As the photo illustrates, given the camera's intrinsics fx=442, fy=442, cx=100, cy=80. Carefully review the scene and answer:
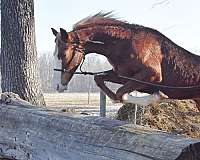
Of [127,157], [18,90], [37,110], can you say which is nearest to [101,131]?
[127,157]

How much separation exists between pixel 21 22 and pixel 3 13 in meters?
0.32

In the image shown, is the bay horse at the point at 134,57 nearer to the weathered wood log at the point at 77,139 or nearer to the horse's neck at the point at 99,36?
the horse's neck at the point at 99,36

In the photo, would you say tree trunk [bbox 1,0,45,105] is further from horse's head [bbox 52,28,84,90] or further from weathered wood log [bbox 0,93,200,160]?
horse's head [bbox 52,28,84,90]

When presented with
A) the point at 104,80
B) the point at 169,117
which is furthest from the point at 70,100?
the point at 104,80

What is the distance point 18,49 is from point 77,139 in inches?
132

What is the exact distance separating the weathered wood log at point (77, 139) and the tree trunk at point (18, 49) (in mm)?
1901

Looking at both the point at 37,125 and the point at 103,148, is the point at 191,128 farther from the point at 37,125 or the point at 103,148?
the point at 103,148

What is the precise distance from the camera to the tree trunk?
247 inches

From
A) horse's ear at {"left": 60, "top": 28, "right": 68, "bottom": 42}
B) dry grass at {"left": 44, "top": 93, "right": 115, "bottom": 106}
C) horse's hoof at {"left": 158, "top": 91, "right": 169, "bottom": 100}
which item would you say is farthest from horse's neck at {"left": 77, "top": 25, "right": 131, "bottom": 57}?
dry grass at {"left": 44, "top": 93, "right": 115, "bottom": 106}

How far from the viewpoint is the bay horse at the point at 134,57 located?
343 centimetres

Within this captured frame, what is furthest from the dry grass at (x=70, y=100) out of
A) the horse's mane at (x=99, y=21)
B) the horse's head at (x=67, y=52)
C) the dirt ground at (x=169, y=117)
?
Answer: the horse's head at (x=67, y=52)

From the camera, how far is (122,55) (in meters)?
3.46

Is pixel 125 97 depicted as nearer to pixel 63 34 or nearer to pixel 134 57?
pixel 134 57

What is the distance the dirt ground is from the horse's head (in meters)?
2.65
